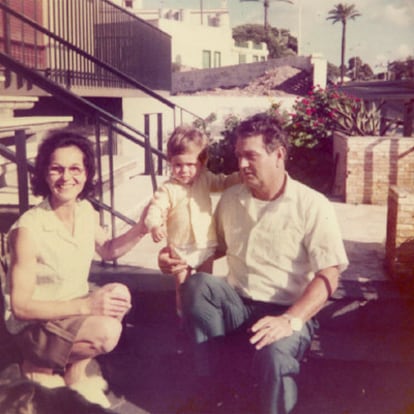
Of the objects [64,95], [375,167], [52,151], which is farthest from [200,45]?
[52,151]

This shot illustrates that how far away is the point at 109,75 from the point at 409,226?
5.81m

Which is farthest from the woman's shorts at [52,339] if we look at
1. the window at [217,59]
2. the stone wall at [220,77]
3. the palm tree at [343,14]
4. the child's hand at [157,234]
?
the window at [217,59]

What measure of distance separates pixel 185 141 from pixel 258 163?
31 cm

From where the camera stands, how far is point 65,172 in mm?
1970

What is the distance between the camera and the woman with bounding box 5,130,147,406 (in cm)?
191

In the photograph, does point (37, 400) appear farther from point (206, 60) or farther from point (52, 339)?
point (206, 60)

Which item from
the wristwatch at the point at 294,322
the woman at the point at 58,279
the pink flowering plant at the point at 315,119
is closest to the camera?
the woman at the point at 58,279

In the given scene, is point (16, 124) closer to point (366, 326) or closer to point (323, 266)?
point (323, 266)

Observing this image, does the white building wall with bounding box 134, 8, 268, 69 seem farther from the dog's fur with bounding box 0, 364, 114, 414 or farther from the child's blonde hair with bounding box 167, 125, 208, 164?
the dog's fur with bounding box 0, 364, 114, 414

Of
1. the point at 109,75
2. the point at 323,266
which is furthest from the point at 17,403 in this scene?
the point at 109,75

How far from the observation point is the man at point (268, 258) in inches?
81.8

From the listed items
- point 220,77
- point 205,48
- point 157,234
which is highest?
point 205,48

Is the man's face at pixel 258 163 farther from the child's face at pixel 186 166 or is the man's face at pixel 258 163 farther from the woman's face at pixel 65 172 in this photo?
the woman's face at pixel 65 172

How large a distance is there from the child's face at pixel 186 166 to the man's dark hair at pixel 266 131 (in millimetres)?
226
